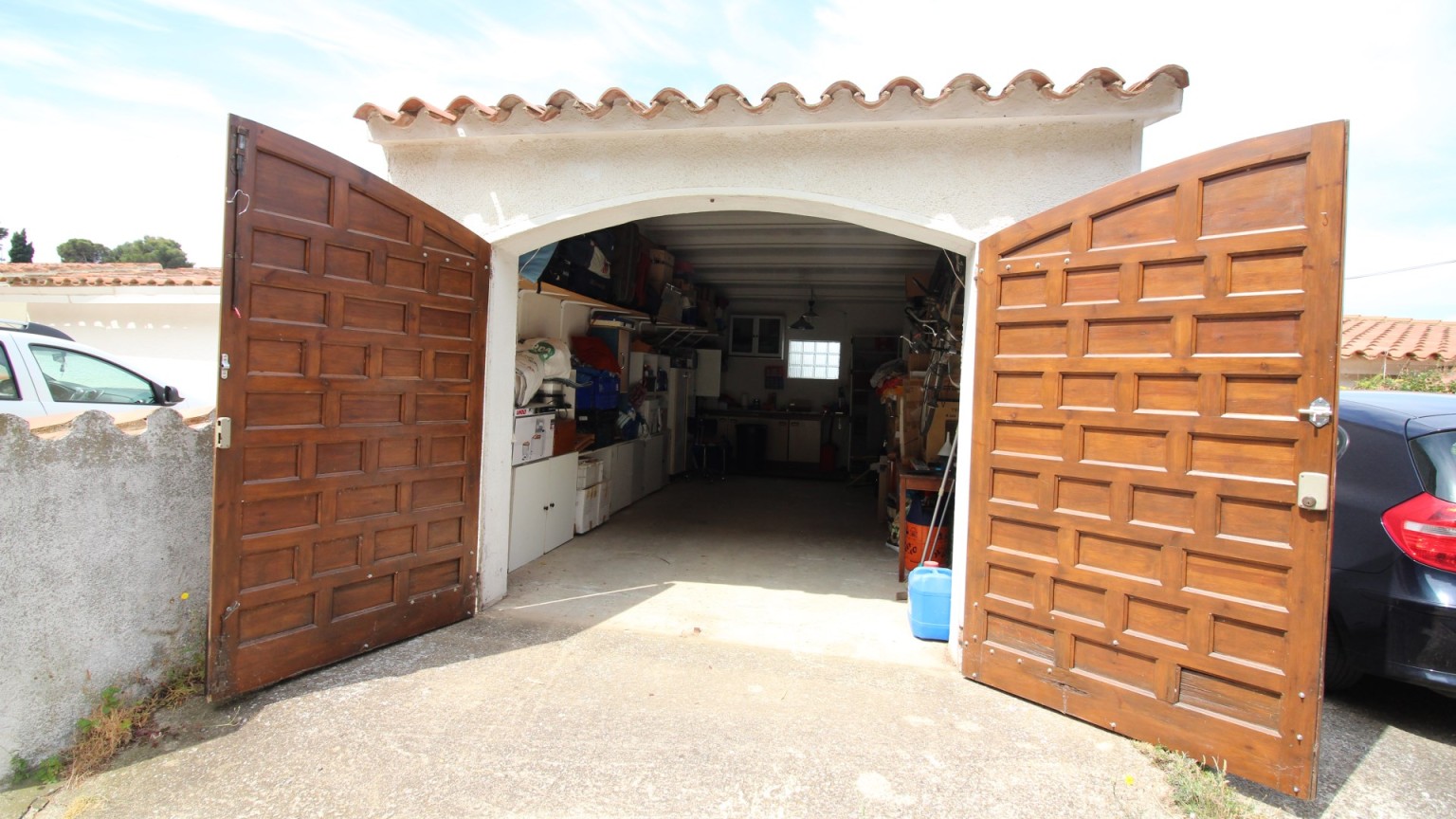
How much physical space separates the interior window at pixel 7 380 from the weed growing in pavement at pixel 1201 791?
7098 mm

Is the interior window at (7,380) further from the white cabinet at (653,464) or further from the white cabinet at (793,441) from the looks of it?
the white cabinet at (793,441)

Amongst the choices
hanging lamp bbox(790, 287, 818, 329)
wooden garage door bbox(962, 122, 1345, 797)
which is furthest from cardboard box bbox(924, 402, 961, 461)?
hanging lamp bbox(790, 287, 818, 329)

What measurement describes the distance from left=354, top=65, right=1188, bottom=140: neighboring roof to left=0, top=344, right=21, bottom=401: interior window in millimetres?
3132

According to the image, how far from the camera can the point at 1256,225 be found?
2500mm

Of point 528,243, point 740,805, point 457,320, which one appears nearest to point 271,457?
point 457,320

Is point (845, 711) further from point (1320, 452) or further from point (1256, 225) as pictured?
point (1256, 225)

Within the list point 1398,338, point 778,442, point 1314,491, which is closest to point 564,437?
point 1314,491

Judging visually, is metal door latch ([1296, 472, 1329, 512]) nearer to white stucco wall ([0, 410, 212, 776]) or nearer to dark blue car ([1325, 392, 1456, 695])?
dark blue car ([1325, 392, 1456, 695])

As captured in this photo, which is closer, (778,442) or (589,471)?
(589,471)

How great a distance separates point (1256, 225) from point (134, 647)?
4.84 m

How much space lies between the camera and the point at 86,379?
5.14 meters

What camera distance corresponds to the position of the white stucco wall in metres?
2.41

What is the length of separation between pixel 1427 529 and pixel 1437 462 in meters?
0.29

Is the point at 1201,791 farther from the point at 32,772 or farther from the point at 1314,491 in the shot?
the point at 32,772
